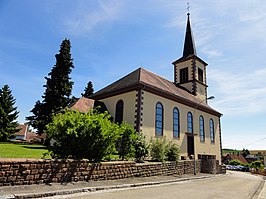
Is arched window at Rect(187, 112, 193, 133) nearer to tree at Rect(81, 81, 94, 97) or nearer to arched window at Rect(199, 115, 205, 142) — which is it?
arched window at Rect(199, 115, 205, 142)

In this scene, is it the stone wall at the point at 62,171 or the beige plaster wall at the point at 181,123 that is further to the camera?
the beige plaster wall at the point at 181,123

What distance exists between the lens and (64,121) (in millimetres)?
9680

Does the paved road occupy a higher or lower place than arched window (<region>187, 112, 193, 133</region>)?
→ lower

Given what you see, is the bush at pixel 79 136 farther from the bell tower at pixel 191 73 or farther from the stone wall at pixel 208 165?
the bell tower at pixel 191 73

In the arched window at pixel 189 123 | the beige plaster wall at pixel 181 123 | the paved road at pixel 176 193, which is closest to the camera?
the paved road at pixel 176 193

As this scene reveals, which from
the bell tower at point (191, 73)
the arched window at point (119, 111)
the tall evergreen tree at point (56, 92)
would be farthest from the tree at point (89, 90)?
the arched window at point (119, 111)

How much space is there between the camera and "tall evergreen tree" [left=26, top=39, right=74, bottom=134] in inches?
1105

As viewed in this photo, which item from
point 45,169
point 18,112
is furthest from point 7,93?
point 45,169

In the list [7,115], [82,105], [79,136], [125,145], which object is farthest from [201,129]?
[7,115]

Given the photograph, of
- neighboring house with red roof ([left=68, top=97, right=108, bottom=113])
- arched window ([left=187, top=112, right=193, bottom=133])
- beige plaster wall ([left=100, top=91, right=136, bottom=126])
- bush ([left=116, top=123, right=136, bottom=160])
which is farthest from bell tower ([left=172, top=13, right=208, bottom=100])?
bush ([left=116, top=123, right=136, bottom=160])

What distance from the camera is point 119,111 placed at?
806 inches

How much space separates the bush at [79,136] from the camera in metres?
9.55

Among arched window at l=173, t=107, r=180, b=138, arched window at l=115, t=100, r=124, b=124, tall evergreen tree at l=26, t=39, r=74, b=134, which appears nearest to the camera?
arched window at l=115, t=100, r=124, b=124

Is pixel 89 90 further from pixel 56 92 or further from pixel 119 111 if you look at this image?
pixel 119 111
